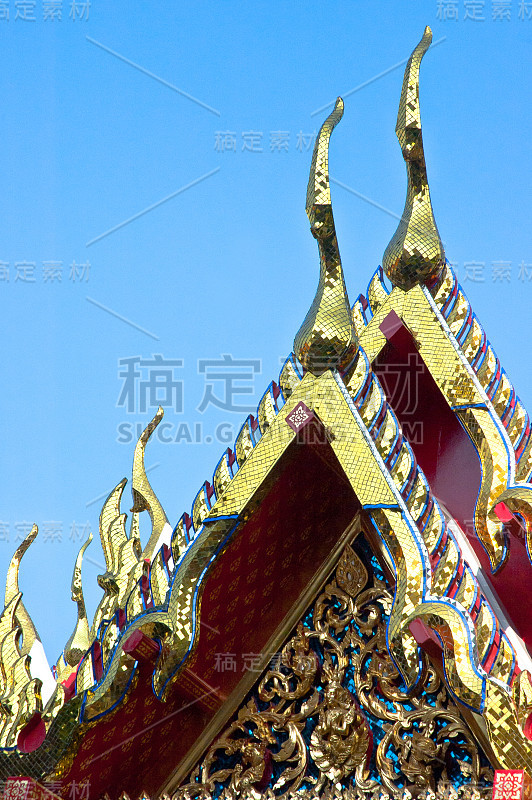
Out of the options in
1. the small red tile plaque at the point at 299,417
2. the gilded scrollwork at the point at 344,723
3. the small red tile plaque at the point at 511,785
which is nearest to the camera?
the small red tile plaque at the point at 511,785

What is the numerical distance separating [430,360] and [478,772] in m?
2.13

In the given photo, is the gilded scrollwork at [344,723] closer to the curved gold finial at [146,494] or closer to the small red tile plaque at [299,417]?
the small red tile plaque at [299,417]

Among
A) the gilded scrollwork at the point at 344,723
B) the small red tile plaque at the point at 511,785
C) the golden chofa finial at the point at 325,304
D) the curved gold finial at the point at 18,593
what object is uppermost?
the golden chofa finial at the point at 325,304

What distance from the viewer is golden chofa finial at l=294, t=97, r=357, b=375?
21.1 ft

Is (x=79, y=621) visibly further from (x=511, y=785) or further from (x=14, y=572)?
(x=511, y=785)

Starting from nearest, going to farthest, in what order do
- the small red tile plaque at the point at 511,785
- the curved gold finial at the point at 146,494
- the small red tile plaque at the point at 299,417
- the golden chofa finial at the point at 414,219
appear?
the small red tile plaque at the point at 511,785
the small red tile plaque at the point at 299,417
the golden chofa finial at the point at 414,219
the curved gold finial at the point at 146,494

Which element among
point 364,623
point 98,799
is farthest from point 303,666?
point 98,799

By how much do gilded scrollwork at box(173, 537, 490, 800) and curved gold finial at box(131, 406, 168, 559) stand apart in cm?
103

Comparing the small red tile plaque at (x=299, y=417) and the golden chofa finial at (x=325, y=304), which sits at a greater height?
the golden chofa finial at (x=325, y=304)

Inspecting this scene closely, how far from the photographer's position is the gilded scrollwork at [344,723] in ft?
19.6

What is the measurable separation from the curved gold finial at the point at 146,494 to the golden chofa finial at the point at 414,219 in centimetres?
161

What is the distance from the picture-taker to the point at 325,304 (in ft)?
21.4

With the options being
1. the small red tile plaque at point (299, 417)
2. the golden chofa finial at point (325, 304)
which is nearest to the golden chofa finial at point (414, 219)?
the golden chofa finial at point (325, 304)

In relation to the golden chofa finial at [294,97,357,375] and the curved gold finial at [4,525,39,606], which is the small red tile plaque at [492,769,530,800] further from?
the curved gold finial at [4,525,39,606]
